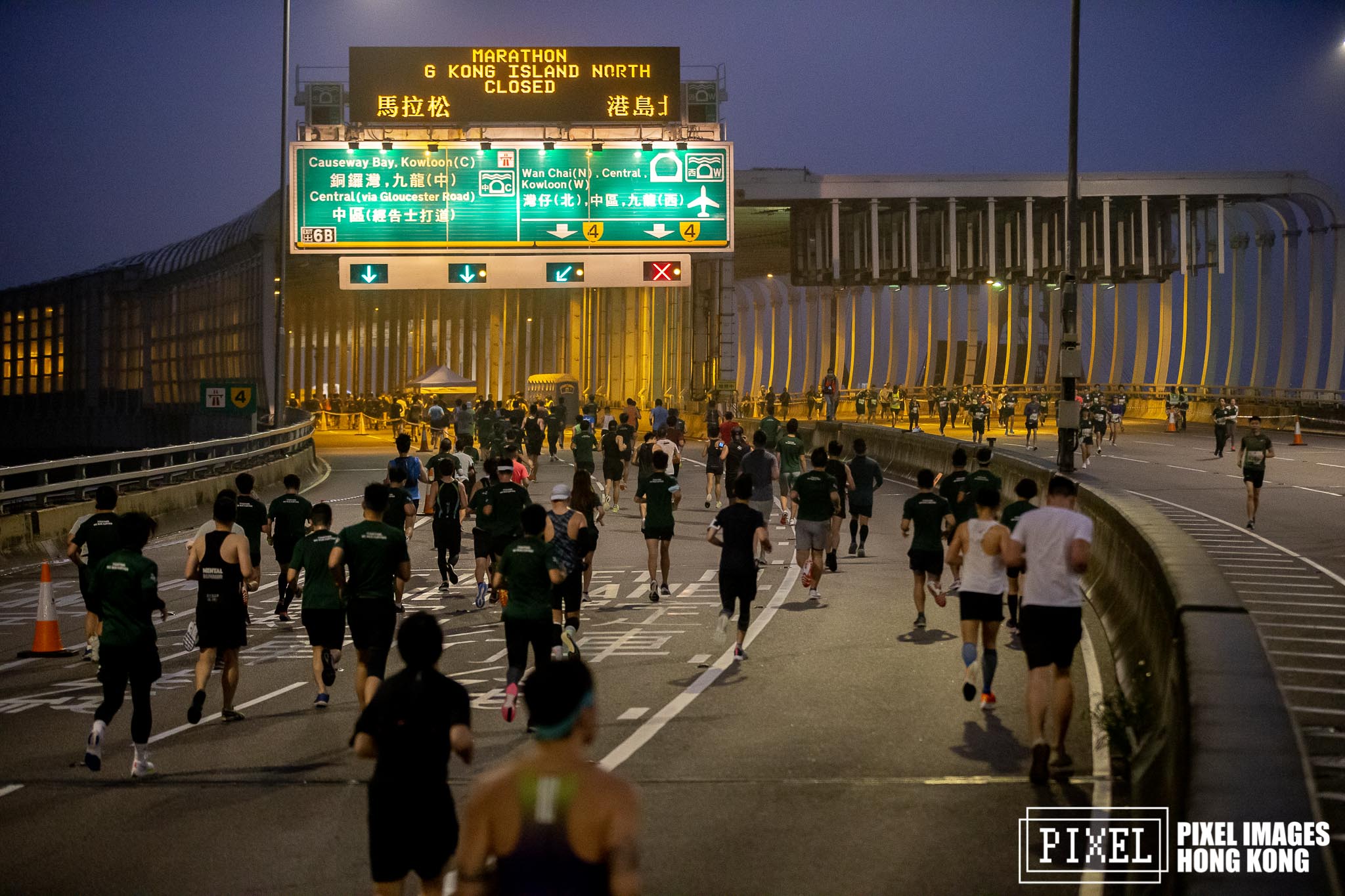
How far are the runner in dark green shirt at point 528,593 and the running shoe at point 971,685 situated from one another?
10.1 ft

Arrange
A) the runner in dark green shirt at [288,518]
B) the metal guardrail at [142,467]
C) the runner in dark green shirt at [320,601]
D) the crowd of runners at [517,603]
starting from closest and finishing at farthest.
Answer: the crowd of runners at [517,603] → the runner in dark green shirt at [320,601] → the runner in dark green shirt at [288,518] → the metal guardrail at [142,467]

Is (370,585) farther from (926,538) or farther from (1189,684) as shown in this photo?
(926,538)

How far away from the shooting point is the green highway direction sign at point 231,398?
34438mm

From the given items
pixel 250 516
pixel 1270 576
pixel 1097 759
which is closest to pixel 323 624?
pixel 250 516

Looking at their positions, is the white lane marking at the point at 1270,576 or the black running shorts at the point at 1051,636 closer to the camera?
the black running shorts at the point at 1051,636

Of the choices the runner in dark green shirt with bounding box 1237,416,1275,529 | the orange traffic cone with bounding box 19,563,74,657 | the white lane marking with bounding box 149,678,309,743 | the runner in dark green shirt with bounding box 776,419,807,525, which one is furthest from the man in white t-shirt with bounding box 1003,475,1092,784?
the runner in dark green shirt with bounding box 1237,416,1275,529

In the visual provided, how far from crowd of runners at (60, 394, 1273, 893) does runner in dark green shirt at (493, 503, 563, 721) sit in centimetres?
2

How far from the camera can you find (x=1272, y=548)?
22.5 meters

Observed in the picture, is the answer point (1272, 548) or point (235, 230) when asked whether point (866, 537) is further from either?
point (235, 230)

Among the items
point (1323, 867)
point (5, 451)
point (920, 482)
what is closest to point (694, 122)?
point (920, 482)

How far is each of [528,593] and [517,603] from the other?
4.1 inches

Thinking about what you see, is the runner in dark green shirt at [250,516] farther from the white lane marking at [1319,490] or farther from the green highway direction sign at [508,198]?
the white lane marking at [1319,490]

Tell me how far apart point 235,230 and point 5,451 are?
257ft

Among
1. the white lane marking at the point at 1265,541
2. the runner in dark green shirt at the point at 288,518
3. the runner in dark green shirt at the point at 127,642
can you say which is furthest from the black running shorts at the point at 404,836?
the white lane marking at the point at 1265,541
